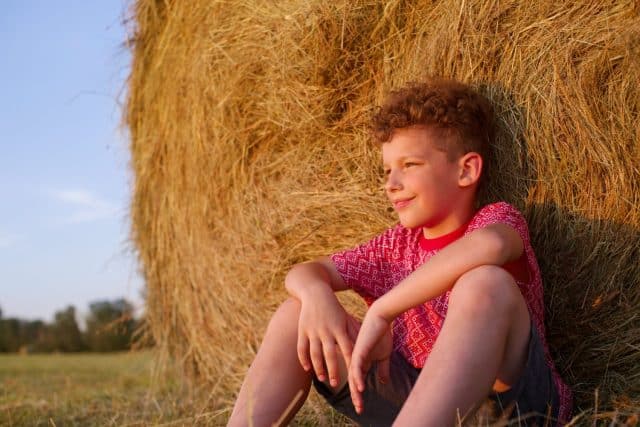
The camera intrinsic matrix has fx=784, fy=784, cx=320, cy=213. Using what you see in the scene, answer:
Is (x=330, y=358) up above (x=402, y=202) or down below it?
below

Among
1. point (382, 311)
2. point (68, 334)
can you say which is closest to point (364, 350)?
point (382, 311)

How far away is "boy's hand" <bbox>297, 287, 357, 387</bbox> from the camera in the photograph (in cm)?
158

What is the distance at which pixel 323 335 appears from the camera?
5.18 feet

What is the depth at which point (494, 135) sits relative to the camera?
182cm

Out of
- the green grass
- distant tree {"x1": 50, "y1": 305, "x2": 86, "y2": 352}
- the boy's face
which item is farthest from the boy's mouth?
distant tree {"x1": 50, "y1": 305, "x2": 86, "y2": 352}

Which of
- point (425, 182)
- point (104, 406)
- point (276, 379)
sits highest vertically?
point (425, 182)

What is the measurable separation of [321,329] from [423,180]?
398mm

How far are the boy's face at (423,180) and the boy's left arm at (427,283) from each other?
238mm

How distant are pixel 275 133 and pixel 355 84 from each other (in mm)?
356

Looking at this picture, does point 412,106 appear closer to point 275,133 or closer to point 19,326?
point 275,133

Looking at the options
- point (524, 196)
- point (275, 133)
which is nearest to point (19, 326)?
point (275, 133)

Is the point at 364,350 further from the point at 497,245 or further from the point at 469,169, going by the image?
the point at 469,169

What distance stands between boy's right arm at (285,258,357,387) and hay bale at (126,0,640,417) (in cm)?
48

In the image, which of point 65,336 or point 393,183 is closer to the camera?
point 393,183
